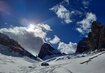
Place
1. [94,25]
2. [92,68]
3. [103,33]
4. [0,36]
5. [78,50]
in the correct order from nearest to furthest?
[92,68] < [103,33] < [94,25] < [0,36] < [78,50]

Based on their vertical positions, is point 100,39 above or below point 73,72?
above

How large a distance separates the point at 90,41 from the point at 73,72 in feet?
258

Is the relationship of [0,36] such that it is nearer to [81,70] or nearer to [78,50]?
[78,50]

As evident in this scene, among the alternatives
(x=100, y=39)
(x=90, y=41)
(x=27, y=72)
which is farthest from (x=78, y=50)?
(x=27, y=72)

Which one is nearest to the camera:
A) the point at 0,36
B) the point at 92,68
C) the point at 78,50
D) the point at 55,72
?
the point at 92,68

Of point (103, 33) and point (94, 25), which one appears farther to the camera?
point (94, 25)

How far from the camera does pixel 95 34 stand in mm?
113812

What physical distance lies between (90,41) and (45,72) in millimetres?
76121

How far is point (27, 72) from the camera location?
157 ft

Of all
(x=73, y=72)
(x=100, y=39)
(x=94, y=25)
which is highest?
(x=94, y=25)

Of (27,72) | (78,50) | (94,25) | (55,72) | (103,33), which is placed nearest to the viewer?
(55,72)

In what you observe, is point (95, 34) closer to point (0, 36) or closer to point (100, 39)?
point (100, 39)

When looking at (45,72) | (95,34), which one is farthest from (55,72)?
(95,34)

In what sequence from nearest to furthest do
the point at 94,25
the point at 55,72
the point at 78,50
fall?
the point at 55,72
the point at 94,25
the point at 78,50
